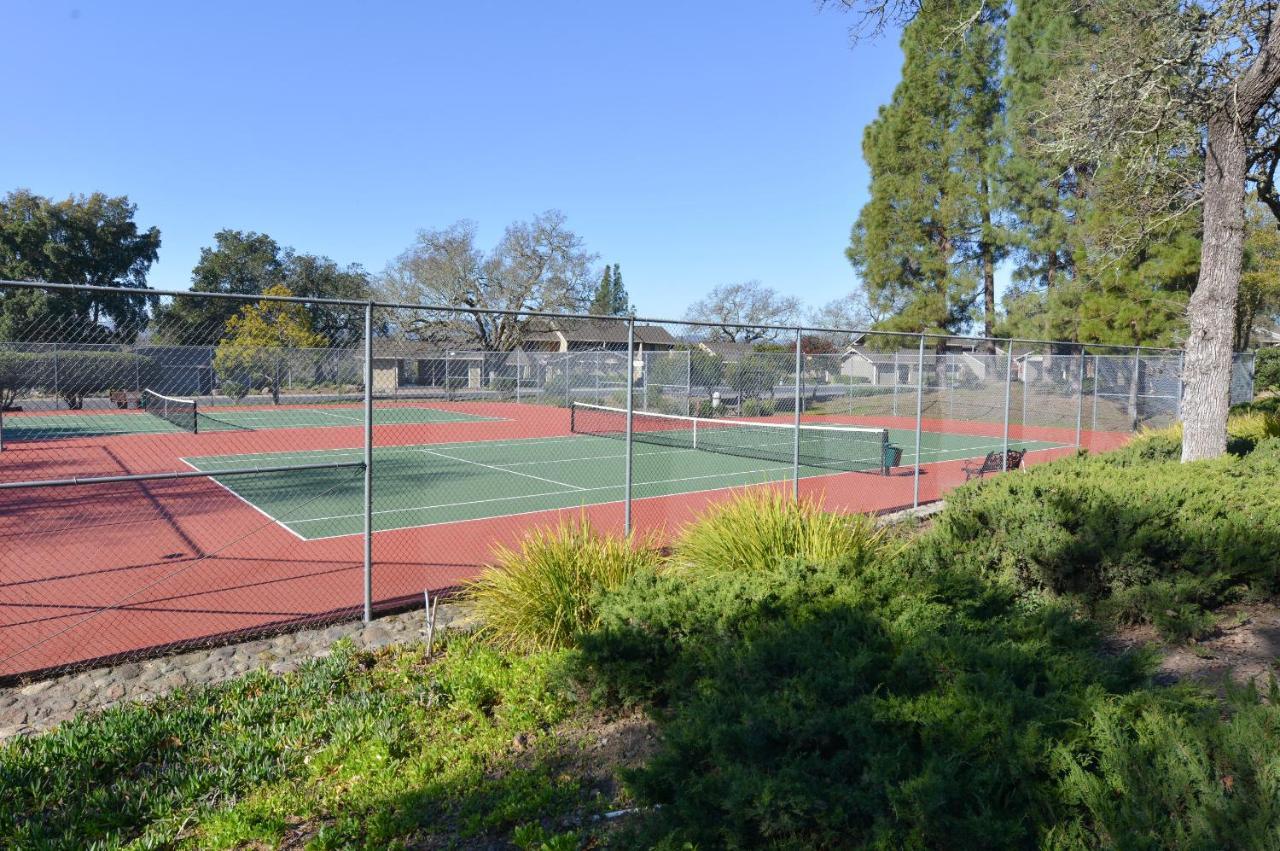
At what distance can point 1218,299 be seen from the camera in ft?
32.0

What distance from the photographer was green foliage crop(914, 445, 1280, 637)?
5.33 meters

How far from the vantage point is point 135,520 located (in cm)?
1120

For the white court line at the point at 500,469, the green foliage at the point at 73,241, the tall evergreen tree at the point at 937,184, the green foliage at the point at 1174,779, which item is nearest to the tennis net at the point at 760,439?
the white court line at the point at 500,469

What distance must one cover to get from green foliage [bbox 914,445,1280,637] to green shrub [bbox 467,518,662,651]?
7.45 feet

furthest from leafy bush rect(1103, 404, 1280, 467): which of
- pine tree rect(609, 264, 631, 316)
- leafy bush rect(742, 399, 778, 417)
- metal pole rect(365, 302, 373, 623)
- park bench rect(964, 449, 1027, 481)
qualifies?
pine tree rect(609, 264, 631, 316)

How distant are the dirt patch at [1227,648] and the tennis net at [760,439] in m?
9.67

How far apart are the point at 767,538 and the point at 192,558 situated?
657 cm

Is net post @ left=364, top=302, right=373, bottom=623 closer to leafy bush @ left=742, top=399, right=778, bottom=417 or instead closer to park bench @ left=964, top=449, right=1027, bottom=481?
park bench @ left=964, top=449, right=1027, bottom=481

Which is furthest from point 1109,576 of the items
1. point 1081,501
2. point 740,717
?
point 740,717

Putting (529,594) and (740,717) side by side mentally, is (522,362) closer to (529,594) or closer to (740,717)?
(529,594)

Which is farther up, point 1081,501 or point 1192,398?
point 1192,398

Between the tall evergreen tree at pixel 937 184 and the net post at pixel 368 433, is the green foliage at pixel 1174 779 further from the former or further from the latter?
the tall evergreen tree at pixel 937 184

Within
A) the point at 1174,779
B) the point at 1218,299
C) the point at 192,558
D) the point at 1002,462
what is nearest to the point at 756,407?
the point at 1002,462

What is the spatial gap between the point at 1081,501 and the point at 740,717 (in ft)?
13.4
